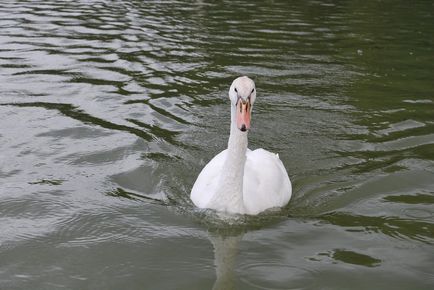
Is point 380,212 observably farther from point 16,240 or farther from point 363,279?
point 16,240

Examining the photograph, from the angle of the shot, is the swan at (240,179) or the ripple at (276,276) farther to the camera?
the swan at (240,179)

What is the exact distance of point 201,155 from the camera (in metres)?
8.62

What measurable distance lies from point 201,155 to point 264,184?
1765mm

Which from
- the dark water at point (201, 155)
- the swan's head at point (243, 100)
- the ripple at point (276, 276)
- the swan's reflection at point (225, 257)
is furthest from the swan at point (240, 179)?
the ripple at point (276, 276)

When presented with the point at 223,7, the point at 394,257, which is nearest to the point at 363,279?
the point at 394,257

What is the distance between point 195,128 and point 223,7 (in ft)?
41.9

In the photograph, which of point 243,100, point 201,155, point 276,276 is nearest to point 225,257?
point 276,276

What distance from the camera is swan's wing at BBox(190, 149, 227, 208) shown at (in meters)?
6.89

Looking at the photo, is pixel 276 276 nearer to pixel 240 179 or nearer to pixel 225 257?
pixel 225 257

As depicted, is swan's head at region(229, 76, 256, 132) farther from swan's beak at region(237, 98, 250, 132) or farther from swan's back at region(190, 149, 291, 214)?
swan's back at region(190, 149, 291, 214)

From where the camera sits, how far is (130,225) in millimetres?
6574

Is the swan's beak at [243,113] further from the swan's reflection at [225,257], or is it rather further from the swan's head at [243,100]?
the swan's reflection at [225,257]

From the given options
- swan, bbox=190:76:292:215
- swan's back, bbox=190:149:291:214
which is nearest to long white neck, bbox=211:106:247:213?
swan, bbox=190:76:292:215

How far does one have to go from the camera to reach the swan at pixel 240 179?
6203mm
